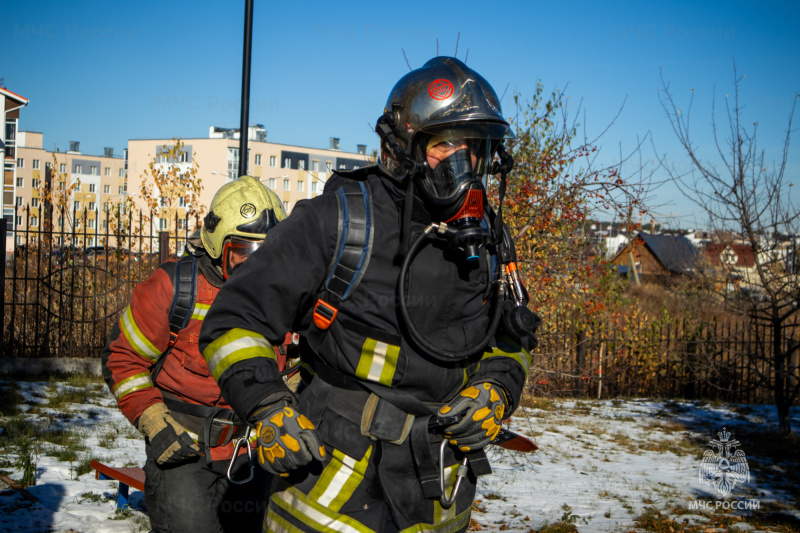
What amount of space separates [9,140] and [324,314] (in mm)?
42881

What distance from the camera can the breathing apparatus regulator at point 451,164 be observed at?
85.3 inches

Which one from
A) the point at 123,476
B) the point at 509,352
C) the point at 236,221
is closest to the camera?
the point at 509,352

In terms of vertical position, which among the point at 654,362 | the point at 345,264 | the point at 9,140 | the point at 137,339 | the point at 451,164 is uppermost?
the point at 9,140

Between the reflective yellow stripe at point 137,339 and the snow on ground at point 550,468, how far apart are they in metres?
2.20

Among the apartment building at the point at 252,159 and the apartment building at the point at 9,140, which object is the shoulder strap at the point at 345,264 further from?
the apartment building at the point at 252,159

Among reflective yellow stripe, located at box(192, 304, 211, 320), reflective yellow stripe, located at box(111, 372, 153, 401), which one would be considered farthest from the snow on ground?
reflective yellow stripe, located at box(192, 304, 211, 320)

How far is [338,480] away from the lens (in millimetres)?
2111

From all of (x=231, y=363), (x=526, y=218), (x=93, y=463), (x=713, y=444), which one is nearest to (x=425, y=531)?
(x=231, y=363)

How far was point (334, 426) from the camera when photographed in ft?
7.07

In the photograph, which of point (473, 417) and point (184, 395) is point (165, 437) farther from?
point (473, 417)

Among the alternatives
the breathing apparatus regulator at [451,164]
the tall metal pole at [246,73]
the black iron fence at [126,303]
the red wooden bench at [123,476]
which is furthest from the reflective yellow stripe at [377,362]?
the black iron fence at [126,303]

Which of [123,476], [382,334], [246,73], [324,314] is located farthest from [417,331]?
[246,73]

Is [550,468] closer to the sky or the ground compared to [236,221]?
closer to the ground

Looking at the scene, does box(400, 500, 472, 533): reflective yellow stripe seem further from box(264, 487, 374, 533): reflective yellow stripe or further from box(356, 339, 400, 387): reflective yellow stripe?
box(356, 339, 400, 387): reflective yellow stripe
